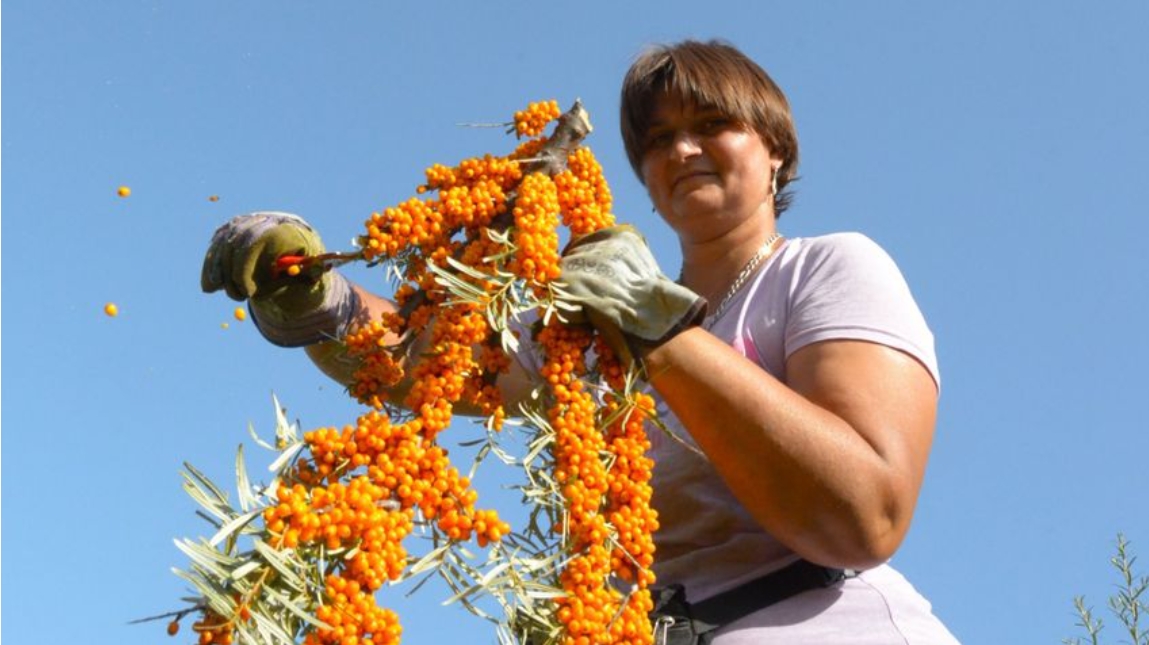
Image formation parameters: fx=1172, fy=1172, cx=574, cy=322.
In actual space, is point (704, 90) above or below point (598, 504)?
above

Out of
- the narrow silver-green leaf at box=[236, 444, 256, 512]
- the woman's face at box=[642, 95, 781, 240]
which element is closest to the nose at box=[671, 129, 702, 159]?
the woman's face at box=[642, 95, 781, 240]

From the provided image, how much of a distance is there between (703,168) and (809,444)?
90cm

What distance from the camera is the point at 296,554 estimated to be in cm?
192

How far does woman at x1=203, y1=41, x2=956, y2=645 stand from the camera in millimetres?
2275

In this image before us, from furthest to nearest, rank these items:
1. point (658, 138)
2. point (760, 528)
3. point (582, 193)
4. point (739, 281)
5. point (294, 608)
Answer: point (658, 138), point (739, 281), point (582, 193), point (760, 528), point (294, 608)

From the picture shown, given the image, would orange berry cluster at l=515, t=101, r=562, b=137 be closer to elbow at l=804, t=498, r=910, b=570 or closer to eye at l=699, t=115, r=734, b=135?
eye at l=699, t=115, r=734, b=135

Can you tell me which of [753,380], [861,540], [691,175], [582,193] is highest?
[691,175]

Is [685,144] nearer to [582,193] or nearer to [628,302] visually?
[582,193]

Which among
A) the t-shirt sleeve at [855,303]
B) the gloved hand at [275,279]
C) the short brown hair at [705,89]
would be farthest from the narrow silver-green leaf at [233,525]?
the short brown hair at [705,89]

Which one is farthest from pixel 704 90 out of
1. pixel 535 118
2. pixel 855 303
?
pixel 855 303

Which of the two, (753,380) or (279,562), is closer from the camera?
(279,562)

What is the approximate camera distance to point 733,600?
94.2 inches

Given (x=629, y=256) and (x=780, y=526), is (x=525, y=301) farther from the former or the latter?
(x=780, y=526)

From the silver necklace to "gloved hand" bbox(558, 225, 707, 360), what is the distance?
0.40 m
